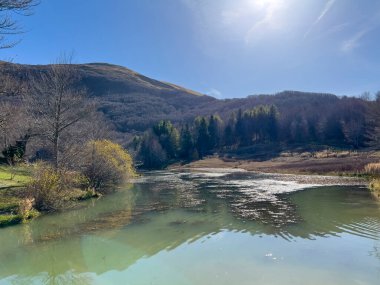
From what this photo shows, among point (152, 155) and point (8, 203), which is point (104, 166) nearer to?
point (8, 203)

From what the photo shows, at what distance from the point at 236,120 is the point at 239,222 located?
12684 centimetres

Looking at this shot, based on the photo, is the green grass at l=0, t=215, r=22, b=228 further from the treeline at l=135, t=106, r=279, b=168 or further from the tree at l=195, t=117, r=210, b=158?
the tree at l=195, t=117, r=210, b=158

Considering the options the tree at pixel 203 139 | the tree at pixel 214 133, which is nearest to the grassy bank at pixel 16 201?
the tree at pixel 203 139

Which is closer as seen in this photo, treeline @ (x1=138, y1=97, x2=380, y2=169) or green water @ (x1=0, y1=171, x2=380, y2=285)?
green water @ (x1=0, y1=171, x2=380, y2=285)

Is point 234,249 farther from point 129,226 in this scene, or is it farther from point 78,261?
point 129,226

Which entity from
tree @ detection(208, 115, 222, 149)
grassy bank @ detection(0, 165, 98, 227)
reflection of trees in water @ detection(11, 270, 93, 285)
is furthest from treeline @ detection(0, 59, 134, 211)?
tree @ detection(208, 115, 222, 149)

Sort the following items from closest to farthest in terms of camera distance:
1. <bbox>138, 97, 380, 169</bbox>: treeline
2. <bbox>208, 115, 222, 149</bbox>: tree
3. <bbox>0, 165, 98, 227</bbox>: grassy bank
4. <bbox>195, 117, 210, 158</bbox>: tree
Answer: <bbox>0, 165, 98, 227</bbox>: grassy bank
<bbox>138, 97, 380, 169</bbox>: treeline
<bbox>195, 117, 210, 158</bbox>: tree
<bbox>208, 115, 222, 149</bbox>: tree

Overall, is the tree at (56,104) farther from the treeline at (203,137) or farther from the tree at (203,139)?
the tree at (203,139)

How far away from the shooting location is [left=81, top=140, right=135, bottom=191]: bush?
3659 cm

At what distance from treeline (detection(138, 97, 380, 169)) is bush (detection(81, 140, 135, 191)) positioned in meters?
66.7

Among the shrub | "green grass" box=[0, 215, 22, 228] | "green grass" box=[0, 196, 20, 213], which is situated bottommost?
"green grass" box=[0, 215, 22, 228]

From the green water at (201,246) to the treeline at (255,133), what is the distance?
8933cm

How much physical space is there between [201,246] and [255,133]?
414 ft

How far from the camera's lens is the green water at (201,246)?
1110 cm
